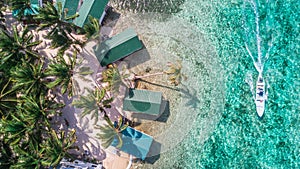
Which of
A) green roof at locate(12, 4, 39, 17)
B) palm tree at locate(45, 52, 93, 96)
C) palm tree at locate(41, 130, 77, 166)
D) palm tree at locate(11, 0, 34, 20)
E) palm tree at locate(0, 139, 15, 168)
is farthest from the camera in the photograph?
Result: green roof at locate(12, 4, 39, 17)

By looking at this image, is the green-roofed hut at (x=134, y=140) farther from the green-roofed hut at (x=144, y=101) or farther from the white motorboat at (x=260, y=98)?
the white motorboat at (x=260, y=98)

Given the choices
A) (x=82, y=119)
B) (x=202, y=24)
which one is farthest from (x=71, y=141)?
(x=202, y=24)

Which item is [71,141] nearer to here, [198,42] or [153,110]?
[153,110]

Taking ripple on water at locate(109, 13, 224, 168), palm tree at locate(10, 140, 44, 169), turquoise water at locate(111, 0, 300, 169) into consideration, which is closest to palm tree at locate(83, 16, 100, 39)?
ripple on water at locate(109, 13, 224, 168)

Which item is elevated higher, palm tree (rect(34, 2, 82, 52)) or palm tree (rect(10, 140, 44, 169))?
palm tree (rect(34, 2, 82, 52))

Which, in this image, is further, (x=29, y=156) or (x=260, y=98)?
(x=260, y=98)

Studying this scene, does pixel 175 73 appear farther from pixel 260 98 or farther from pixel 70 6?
pixel 70 6

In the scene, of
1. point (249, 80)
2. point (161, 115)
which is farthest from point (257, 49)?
point (161, 115)

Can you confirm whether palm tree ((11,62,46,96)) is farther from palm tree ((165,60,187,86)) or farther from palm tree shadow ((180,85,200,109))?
palm tree shadow ((180,85,200,109))
